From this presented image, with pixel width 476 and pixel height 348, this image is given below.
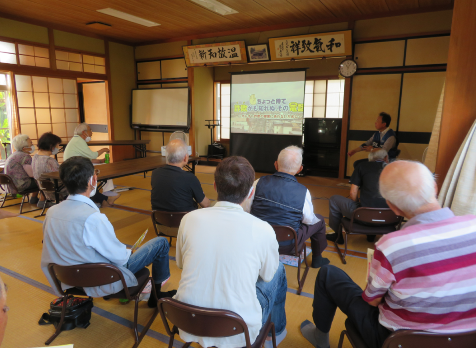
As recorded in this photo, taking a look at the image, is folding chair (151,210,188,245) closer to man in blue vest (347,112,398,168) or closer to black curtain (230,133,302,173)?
man in blue vest (347,112,398,168)

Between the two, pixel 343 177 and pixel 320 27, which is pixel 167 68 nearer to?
pixel 320 27

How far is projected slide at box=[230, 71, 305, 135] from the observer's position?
5902mm

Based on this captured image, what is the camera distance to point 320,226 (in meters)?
2.42

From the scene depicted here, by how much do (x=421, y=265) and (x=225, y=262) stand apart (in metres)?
0.65

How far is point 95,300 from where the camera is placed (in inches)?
83.2

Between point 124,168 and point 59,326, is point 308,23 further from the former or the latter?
point 59,326

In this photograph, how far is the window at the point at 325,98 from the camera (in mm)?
6348

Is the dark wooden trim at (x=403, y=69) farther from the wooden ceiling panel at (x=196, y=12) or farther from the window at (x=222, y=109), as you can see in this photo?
the window at (x=222, y=109)

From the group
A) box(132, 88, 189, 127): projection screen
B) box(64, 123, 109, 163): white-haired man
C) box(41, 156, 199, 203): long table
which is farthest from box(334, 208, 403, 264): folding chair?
box(132, 88, 189, 127): projection screen

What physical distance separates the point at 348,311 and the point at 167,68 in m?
7.19

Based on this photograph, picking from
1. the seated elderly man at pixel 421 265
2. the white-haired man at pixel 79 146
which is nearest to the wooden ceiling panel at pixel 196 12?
the white-haired man at pixel 79 146

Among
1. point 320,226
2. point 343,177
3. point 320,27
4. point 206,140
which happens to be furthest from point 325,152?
point 320,226

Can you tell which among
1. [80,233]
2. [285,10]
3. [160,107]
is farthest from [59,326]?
[160,107]

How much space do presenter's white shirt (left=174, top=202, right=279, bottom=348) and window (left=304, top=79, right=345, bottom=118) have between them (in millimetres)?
5748
